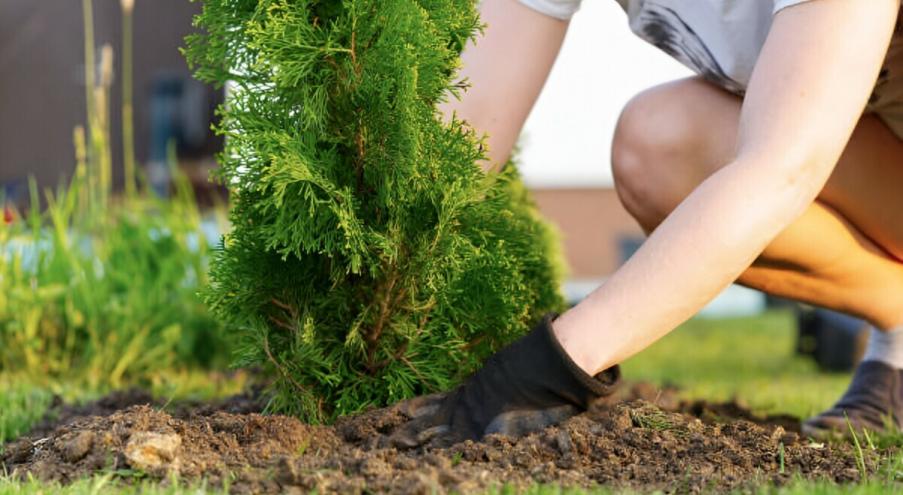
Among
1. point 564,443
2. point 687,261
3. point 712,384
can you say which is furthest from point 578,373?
point 712,384

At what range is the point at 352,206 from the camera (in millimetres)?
2021

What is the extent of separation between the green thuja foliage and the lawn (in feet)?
1.68

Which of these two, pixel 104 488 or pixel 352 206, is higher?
pixel 352 206

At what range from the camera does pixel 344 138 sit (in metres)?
2.06

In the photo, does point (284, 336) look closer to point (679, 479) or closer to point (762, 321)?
point (679, 479)

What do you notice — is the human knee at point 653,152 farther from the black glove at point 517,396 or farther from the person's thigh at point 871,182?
the black glove at point 517,396

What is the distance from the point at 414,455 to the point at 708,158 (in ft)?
3.70

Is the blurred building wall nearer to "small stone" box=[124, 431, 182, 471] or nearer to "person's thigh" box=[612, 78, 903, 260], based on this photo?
"person's thigh" box=[612, 78, 903, 260]

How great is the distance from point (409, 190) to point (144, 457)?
68 centimetres

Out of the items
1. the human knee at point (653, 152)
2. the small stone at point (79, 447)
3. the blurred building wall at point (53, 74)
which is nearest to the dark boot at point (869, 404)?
the human knee at point (653, 152)

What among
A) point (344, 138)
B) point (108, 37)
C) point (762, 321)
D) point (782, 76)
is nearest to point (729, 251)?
point (782, 76)

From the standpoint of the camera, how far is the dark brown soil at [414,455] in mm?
1735

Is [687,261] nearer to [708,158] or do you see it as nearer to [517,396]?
[517,396]

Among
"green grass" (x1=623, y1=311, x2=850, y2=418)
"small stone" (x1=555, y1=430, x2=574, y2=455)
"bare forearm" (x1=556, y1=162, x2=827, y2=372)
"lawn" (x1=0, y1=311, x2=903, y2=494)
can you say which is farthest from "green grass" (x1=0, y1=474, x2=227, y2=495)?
"green grass" (x1=623, y1=311, x2=850, y2=418)
